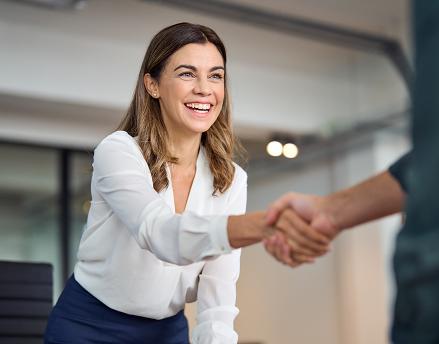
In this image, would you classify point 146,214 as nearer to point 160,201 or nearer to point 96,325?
point 160,201

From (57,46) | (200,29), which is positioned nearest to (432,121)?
(200,29)

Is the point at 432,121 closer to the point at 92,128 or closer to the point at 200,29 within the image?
the point at 200,29

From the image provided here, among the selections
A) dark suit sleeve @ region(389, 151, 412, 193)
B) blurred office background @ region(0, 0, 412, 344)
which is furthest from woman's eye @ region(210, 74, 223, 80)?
blurred office background @ region(0, 0, 412, 344)

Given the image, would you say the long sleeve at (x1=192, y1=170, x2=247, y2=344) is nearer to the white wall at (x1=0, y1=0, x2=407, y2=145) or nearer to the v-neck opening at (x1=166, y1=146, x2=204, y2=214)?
the v-neck opening at (x1=166, y1=146, x2=204, y2=214)

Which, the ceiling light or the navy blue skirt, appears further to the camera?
the ceiling light

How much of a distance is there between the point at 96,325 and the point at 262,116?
5.29m

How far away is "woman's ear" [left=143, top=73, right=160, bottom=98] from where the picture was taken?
2158mm

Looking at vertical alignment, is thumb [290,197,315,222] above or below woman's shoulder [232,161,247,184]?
below

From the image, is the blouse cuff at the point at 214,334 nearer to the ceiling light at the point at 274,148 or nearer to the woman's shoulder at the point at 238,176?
the woman's shoulder at the point at 238,176

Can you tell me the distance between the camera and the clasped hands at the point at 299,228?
4.67ft

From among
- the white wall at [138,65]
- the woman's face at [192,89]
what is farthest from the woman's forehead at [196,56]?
the white wall at [138,65]

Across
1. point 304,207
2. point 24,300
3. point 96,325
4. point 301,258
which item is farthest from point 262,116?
point 304,207

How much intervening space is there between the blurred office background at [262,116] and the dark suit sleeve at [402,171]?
4382 millimetres

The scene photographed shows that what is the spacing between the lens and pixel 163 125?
7.04 ft
